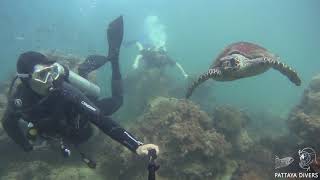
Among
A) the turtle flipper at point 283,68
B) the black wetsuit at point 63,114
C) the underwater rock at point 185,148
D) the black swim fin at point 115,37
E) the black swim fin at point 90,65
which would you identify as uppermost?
the black swim fin at point 115,37

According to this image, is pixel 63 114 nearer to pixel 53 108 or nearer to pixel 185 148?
pixel 53 108

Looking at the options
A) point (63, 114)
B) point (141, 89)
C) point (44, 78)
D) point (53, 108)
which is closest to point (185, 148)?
point (63, 114)

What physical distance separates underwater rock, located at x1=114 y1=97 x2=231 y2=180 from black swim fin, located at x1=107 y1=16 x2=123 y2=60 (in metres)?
3.24

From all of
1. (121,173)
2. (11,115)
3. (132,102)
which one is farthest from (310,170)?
(132,102)

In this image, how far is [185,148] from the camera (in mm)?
7703

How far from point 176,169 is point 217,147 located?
1.18 metres

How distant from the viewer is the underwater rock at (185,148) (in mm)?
7648

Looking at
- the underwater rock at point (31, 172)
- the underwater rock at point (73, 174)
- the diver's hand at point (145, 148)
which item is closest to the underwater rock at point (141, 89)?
the underwater rock at point (73, 174)

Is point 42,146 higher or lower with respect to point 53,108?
lower

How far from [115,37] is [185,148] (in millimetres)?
4906

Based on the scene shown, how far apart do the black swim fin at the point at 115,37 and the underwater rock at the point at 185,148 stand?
3.24 metres

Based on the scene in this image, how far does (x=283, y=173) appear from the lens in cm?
759

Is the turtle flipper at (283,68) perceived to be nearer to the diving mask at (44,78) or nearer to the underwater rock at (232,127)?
the underwater rock at (232,127)

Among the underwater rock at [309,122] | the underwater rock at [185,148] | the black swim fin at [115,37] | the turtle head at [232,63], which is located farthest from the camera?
the black swim fin at [115,37]
